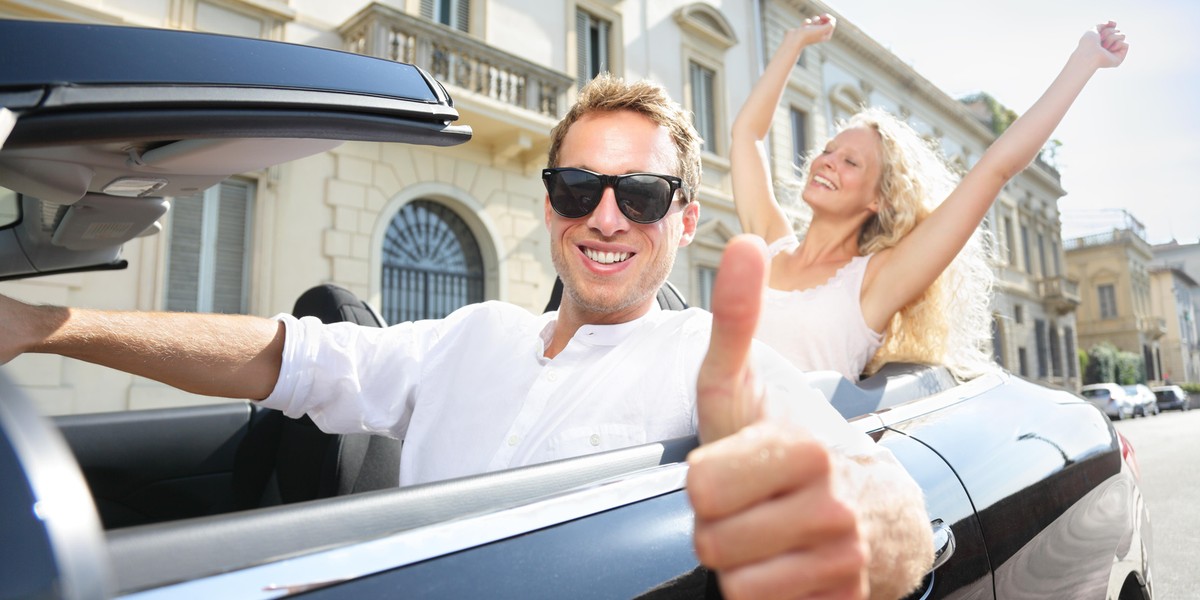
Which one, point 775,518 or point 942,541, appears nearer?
point 775,518

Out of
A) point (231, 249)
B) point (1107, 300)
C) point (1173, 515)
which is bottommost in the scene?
point (1173, 515)

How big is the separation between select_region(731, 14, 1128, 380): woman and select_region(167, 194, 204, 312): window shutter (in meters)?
6.25

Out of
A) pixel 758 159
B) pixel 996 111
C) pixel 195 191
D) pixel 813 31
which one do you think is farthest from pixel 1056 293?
pixel 195 191

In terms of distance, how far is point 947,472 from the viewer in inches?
48.4

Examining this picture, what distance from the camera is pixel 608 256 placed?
144 centimetres

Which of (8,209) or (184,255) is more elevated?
(184,255)

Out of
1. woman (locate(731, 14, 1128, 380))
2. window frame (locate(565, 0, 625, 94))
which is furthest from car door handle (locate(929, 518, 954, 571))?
window frame (locate(565, 0, 625, 94))

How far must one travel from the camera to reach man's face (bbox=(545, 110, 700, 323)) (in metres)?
1.43

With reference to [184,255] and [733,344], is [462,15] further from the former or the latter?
[733,344]

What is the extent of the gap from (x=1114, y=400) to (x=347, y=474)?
26680 millimetres

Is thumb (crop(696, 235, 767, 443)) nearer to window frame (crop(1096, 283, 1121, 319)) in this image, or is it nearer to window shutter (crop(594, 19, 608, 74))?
window shutter (crop(594, 19, 608, 74))

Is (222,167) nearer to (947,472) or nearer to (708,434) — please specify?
(708,434)

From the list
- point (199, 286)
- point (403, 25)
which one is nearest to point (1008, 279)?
point (403, 25)

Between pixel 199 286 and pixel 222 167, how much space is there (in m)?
6.84
